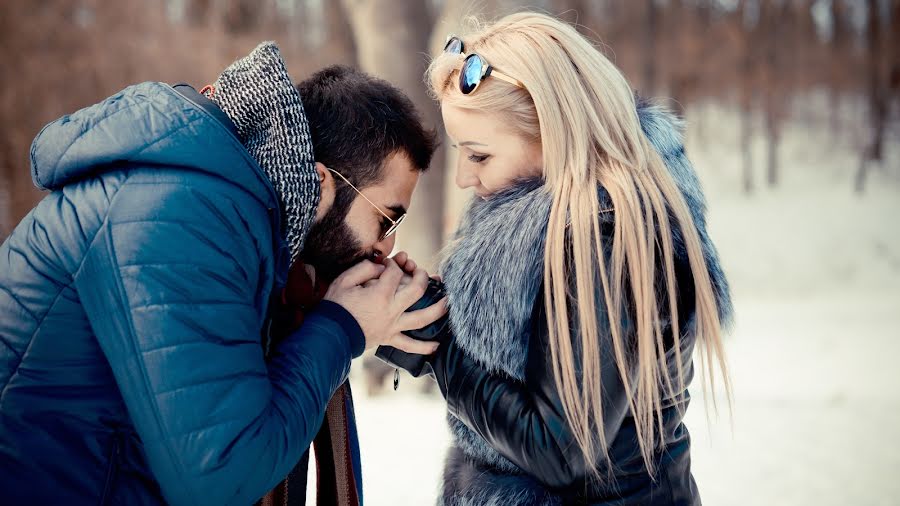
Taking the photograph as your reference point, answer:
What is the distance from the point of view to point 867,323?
9.42 meters

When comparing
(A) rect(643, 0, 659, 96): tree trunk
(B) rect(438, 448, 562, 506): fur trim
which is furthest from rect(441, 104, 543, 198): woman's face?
(A) rect(643, 0, 659, 96): tree trunk

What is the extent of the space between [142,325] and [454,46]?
123cm

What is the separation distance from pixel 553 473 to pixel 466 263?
0.57 meters

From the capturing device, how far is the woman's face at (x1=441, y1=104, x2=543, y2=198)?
1.99 m

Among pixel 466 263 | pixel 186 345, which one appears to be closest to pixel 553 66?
pixel 466 263

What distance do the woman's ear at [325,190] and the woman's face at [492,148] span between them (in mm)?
371

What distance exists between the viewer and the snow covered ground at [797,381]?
14.7 ft

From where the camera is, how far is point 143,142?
55.8 inches

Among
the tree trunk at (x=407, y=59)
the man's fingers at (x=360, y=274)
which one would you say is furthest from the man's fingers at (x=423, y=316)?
the tree trunk at (x=407, y=59)

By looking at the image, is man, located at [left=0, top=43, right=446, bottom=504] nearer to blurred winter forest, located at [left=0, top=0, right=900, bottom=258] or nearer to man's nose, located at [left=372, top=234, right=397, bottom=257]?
man's nose, located at [left=372, top=234, right=397, bottom=257]

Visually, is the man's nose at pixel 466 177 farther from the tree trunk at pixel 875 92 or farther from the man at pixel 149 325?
the tree trunk at pixel 875 92

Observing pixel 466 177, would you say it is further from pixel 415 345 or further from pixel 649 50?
pixel 649 50

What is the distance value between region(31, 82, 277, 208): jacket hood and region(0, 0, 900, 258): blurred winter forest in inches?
161

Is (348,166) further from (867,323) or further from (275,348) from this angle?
(867,323)
